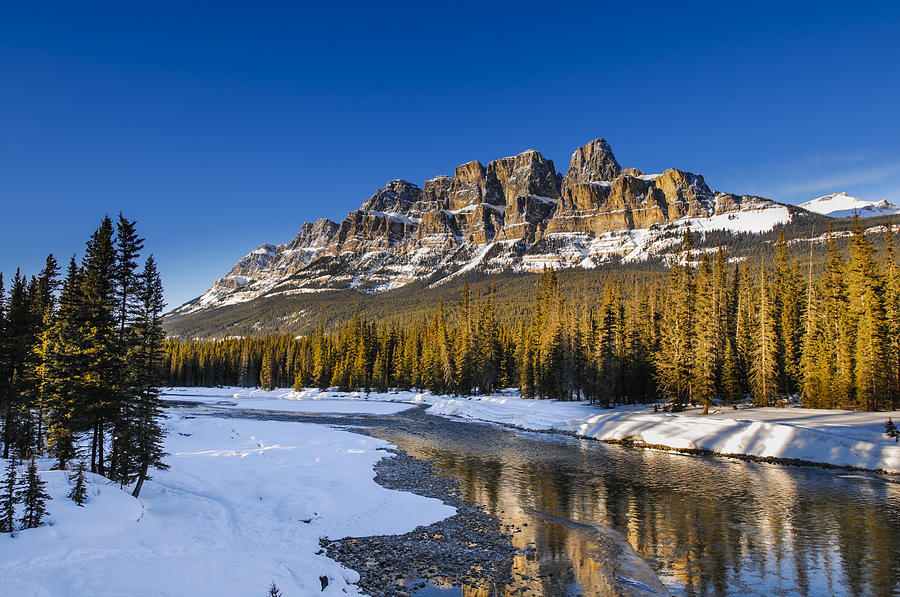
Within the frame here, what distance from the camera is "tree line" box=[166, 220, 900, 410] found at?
132 ft

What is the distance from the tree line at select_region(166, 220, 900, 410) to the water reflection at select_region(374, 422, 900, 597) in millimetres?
19013

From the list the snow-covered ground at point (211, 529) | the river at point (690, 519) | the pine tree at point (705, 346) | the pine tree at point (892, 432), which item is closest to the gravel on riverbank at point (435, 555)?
the river at point (690, 519)

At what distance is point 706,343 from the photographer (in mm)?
45312

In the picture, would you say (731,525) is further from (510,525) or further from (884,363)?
(884,363)

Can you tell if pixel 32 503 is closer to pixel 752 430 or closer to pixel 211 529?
pixel 211 529

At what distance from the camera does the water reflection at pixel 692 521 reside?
40.8 ft

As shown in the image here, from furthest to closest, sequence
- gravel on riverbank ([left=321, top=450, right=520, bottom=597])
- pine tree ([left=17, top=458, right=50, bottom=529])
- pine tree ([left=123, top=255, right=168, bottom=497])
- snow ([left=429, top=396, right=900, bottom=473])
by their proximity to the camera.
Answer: snow ([left=429, top=396, right=900, bottom=473]) < pine tree ([left=123, top=255, right=168, bottom=497]) < gravel on riverbank ([left=321, top=450, right=520, bottom=597]) < pine tree ([left=17, top=458, right=50, bottom=529])

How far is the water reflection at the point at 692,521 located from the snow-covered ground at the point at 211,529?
4378 millimetres

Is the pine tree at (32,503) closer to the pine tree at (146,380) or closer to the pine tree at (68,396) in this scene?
the pine tree at (146,380)

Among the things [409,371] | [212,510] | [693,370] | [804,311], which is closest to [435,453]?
[212,510]

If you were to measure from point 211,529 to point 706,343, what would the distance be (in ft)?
146

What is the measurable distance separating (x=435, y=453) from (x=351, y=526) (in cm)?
1658

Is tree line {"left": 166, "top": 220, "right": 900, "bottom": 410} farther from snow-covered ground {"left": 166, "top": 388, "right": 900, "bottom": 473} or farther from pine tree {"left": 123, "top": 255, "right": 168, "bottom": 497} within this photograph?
pine tree {"left": 123, "top": 255, "right": 168, "bottom": 497}

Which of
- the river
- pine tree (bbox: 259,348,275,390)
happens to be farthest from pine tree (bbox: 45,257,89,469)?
pine tree (bbox: 259,348,275,390)
